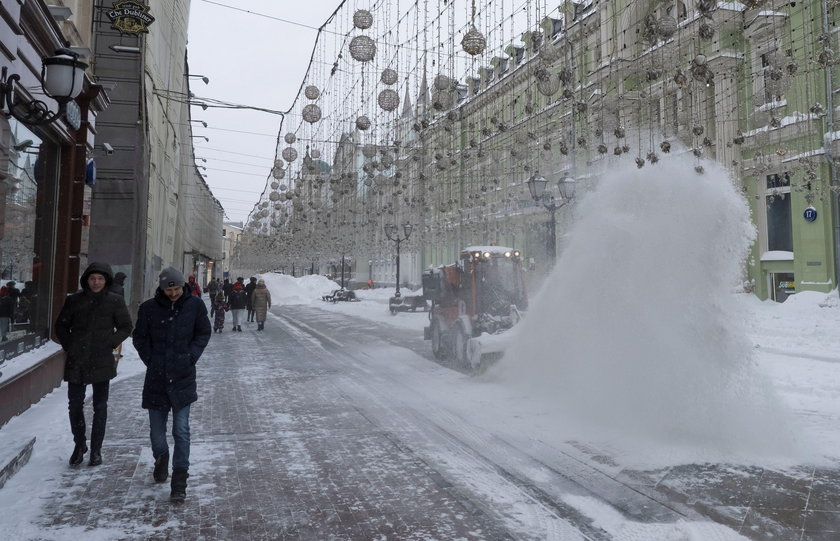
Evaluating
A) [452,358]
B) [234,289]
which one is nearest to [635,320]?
[452,358]

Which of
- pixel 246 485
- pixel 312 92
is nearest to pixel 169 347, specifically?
pixel 246 485

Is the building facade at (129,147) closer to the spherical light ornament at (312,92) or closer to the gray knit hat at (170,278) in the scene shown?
the spherical light ornament at (312,92)

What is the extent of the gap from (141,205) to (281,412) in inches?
362

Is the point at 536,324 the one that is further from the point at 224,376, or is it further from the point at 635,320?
the point at 224,376

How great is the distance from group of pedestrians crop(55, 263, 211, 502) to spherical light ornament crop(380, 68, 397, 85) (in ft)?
18.8

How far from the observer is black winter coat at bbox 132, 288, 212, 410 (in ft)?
15.3

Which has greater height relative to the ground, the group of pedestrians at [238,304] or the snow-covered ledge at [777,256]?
the snow-covered ledge at [777,256]

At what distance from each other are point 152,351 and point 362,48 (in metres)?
5.75

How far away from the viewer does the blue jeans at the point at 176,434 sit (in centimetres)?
461

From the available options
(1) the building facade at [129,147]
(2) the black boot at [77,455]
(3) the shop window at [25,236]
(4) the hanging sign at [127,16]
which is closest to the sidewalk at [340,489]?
(2) the black boot at [77,455]

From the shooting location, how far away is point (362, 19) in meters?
8.38

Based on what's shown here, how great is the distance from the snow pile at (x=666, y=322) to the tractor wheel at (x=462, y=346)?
2.96m

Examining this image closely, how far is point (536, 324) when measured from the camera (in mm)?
9875

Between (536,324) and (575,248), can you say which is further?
(536,324)
